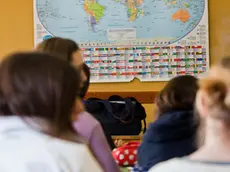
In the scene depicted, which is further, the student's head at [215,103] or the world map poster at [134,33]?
the world map poster at [134,33]

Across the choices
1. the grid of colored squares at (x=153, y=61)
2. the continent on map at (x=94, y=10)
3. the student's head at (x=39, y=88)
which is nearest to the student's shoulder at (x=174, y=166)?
the student's head at (x=39, y=88)

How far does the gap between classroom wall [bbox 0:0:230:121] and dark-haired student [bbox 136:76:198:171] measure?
1.66 m

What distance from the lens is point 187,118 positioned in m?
1.70

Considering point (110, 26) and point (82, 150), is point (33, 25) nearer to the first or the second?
point (110, 26)

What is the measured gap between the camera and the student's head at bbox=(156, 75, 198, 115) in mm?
1767

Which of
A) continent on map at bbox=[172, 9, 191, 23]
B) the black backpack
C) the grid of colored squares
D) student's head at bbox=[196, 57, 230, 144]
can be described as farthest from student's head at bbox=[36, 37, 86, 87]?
continent on map at bbox=[172, 9, 191, 23]

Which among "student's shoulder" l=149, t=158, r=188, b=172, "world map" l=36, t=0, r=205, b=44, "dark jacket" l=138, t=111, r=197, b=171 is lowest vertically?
"dark jacket" l=138, t=111, r=197, b=171

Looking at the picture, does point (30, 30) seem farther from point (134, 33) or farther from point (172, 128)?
point (172, 128)

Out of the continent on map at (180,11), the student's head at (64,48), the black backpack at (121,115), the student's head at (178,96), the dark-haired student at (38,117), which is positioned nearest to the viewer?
the dark-haired student at (38,117)

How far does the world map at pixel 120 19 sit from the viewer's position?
3.43 m

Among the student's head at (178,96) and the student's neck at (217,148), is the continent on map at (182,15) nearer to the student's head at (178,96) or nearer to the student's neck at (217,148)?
the student's head at (178,96)

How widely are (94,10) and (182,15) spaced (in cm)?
71

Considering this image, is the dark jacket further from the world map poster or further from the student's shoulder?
the world map poster

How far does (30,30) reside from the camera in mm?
3531
